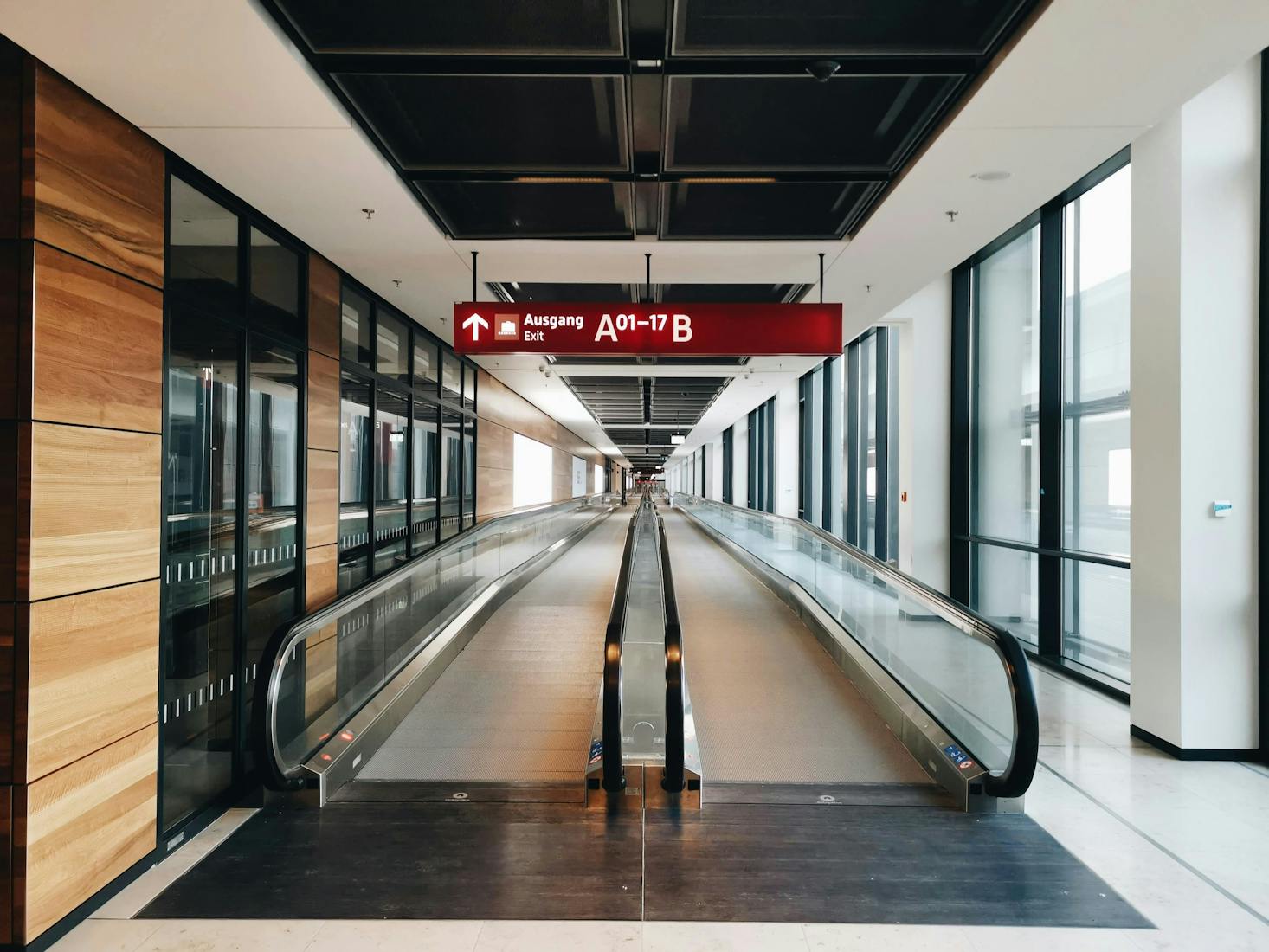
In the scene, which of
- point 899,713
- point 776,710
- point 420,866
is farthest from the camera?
point 776,710

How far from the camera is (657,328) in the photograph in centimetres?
527

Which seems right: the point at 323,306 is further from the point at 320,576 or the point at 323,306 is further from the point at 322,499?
the point at 320,576

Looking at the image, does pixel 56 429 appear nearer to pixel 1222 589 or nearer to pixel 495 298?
pixel 495 298

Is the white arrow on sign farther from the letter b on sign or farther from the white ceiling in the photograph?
the letter b on sign

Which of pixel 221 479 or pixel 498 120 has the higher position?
pixel 498 120

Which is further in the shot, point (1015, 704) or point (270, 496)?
point (270, 496)

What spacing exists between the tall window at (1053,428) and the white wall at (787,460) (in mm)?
9200

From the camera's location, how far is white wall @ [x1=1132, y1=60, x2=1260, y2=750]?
186 inches

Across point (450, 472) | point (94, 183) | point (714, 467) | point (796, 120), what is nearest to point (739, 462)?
point (714, 467)

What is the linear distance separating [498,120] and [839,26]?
5.90 feet

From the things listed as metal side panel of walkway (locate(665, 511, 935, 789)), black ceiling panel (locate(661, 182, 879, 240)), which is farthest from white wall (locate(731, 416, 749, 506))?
black ceiling panel (locate(661, 182, 879, 240))

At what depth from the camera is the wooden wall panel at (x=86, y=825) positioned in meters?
2.93

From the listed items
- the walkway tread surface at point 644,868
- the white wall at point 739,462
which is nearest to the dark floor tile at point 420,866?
the walkway tread surface at point 644,868

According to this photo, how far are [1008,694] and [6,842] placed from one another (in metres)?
4.50
